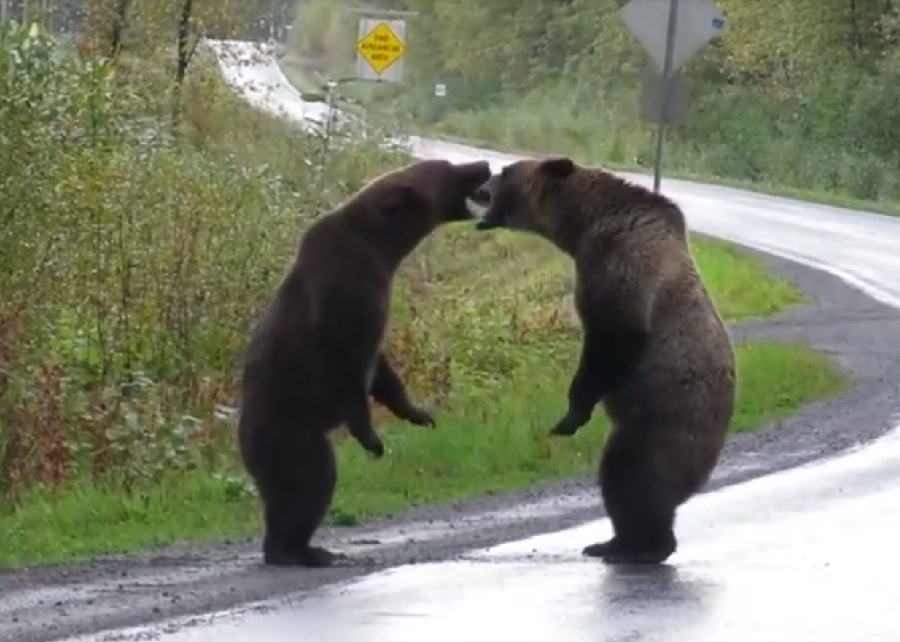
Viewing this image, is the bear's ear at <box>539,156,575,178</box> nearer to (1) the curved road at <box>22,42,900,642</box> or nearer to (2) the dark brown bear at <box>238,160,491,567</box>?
(2) the dark brown bear at <box>238,160,491,567</box>

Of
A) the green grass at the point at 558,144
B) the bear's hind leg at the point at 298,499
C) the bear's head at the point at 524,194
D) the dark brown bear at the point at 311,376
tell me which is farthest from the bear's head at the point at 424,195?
the green grass at the point at 558,144

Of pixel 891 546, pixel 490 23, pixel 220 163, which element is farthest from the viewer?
pixel 490 23

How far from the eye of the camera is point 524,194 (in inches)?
461

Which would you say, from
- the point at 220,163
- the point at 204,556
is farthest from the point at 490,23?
the point at 204,556

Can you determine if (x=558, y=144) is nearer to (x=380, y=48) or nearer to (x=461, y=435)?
(x=380, y=48)

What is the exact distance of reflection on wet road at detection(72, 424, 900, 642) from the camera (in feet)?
29.1

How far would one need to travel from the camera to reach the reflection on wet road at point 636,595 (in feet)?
29.1

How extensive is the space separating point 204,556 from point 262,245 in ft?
20.7

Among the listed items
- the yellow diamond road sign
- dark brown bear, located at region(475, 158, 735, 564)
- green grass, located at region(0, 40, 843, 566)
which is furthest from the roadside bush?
the yellow diamond road sign

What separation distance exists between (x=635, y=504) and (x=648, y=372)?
23.1 inches

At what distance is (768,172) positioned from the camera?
59.2 m

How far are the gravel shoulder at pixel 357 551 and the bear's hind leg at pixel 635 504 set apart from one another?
1.02m

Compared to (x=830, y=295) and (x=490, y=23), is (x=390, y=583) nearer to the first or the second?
(x=830, y=295)

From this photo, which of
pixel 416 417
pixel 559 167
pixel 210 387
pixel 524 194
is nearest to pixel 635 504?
pixel 416 417
